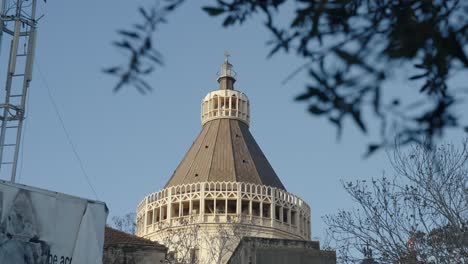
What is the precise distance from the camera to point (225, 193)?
5694 centimetres

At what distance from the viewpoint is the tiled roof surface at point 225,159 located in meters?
59.2

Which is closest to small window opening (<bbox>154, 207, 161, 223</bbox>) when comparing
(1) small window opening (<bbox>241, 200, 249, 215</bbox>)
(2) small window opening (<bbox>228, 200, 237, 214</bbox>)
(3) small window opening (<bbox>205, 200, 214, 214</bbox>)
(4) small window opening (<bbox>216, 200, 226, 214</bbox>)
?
(3) small window opening (<bbox>205, 200, 214, 214</bbox>)

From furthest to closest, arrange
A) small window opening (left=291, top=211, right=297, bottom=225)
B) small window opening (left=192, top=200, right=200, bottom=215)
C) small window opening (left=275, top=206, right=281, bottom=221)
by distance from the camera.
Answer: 1. small window opening (left=291, top=211, right=297, bottom=225)
2. small window opening (left=275, top=206, right=281, bottom=221)
3. small window opening (left=192, top=200, right=200, bottom=215)

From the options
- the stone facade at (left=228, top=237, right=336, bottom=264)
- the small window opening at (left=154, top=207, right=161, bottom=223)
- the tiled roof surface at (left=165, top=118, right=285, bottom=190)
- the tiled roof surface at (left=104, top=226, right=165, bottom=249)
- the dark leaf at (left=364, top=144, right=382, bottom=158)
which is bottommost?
the dark leaf at (left=364, top=144, right=382, bottom=158)

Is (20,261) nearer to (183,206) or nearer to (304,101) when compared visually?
(304,101)

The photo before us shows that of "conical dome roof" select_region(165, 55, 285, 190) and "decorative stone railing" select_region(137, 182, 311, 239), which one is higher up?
"conical dome roof" select_region(165, 55, 285, 190)

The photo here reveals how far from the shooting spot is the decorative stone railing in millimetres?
55844

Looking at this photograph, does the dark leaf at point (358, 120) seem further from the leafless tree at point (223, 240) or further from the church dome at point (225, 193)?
the church dome at point (225, 193)

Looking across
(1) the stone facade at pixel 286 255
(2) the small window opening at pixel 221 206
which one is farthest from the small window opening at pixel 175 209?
(1) the stone facade at pixel 286 255

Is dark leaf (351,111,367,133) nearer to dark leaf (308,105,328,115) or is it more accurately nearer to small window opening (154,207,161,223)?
dark leaf (308,105,328,115)

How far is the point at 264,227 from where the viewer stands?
181ft

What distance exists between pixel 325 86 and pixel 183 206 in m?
53.8

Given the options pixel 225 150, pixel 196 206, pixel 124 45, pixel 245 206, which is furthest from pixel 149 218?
pixel 124 45

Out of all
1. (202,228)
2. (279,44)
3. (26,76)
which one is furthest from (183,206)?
(279,44)
